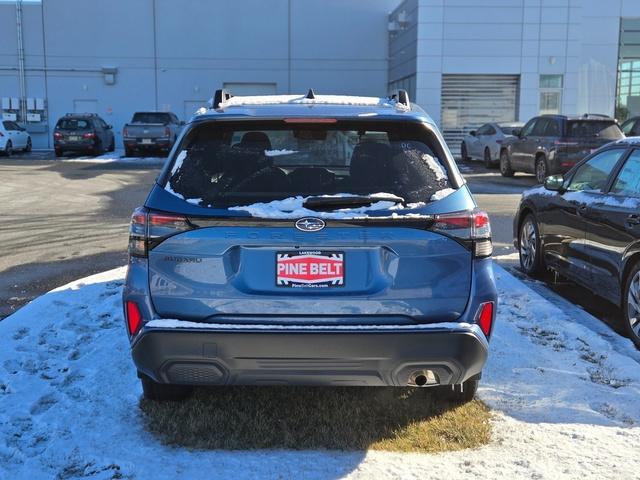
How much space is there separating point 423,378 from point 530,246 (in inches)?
195

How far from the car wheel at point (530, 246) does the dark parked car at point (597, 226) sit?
0.01 metres

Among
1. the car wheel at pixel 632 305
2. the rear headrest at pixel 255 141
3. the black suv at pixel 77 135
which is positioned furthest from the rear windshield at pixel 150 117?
the rear headrest at pixel 255 141

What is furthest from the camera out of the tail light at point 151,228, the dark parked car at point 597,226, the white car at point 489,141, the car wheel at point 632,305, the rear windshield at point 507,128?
the white car at point 489,141

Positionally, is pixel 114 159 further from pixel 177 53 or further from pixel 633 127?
pixel 633 127

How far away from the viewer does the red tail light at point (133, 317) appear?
11.9ft

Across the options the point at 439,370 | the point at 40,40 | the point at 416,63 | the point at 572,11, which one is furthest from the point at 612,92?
the point at 439,370

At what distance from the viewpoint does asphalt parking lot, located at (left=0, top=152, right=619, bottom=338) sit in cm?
766

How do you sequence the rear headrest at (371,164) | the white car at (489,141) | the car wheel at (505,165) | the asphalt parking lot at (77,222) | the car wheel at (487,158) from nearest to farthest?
the rear headrest at (371,164)
the asphalt parking lot at (77,222)
the car wheel at (505,165)
the white car at (489,141)
the car wheel at (487,158)

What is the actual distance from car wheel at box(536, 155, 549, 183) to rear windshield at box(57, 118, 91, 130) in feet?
58.1

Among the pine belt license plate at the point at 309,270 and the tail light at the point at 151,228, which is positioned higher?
the tail light at the point at 151,228

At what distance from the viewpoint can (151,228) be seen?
11.7ft

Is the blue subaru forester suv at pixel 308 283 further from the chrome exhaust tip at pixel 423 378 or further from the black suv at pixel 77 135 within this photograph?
the black suv at pixel 77 135

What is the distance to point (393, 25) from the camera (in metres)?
31.9

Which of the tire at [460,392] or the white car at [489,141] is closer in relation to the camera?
the tire at [460,392]
